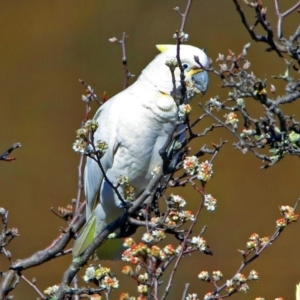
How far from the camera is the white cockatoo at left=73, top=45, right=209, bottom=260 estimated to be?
2242 mm

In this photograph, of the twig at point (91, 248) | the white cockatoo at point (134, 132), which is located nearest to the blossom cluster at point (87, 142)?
the twig at point (91, 248)

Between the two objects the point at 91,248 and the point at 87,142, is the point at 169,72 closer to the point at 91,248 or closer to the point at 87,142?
the point at 91,248

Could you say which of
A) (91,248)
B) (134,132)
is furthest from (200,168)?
(134,132)

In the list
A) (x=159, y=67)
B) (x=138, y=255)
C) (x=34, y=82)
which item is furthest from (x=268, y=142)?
(x=34, y=82)

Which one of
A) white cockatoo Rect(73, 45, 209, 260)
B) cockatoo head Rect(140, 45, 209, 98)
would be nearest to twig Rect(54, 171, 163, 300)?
white cockatoo Rect(73, 45, 209, 260)

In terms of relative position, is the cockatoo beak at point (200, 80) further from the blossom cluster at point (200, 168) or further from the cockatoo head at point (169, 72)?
the blossom cluster at point (200, 168)

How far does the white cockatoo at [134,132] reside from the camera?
7.36 feet

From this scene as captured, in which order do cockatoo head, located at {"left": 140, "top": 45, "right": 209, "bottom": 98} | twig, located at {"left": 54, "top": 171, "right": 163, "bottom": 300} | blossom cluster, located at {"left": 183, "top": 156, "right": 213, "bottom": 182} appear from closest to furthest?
blossom cluster, located at {"left": 183, "top": 156, "right": 213, "bottom": 182}
twig, located at {"left": 54, "top": 171, "right": 163, "bottom": 300}
cockatoo head, located at {"left": 140, "top": 45, "right": 209, "bottom": 98}

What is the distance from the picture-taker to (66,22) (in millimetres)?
3197

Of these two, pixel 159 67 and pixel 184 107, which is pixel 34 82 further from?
pixel 184 107

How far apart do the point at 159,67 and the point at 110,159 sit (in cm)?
35

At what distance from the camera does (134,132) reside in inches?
89.0

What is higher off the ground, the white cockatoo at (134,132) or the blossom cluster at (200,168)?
the white cockatoo at (134,132)

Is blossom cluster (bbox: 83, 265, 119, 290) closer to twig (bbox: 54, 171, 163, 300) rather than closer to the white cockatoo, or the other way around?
twig (bbox: 54, 171, 163, 300)
